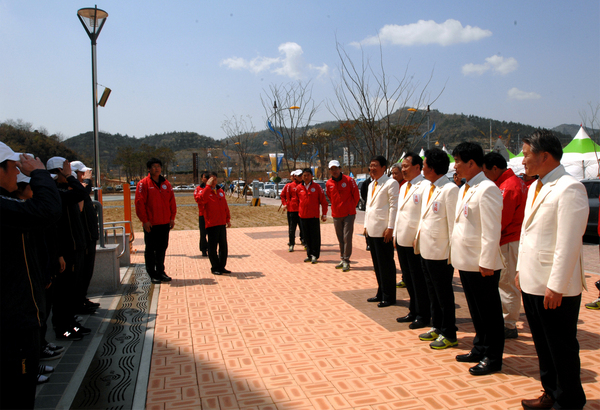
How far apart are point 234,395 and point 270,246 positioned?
312 inches

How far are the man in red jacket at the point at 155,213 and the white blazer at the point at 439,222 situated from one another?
4.29 m

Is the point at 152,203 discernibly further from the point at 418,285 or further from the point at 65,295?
the point at 418,285

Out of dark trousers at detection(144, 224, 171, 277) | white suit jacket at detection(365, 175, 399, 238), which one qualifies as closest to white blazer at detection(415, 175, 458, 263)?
white suit jacket at detection(365, 175, 399, 238)

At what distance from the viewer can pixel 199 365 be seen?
388 centimetres

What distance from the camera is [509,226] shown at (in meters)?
4.34

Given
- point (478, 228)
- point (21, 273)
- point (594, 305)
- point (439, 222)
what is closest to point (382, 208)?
point (439, 222)

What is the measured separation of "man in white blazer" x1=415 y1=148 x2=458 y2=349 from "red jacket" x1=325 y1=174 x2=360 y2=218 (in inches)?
143

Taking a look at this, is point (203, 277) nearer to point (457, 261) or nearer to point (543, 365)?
point (457, 261)

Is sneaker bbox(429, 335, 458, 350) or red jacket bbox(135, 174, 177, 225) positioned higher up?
red jacket bbox(135, 174, 177, 225)

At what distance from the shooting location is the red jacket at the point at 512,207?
425 centimetres

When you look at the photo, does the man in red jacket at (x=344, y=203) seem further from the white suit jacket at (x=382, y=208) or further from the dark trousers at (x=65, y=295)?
the dark trousers at (x=65, y=295)

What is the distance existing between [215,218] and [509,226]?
4922mm

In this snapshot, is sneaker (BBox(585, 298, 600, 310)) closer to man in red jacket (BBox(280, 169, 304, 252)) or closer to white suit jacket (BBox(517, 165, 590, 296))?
white suit jacket (BBox(517, 165, 590, 296))

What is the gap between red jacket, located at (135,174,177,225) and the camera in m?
6.86
